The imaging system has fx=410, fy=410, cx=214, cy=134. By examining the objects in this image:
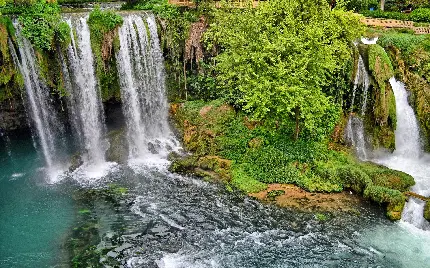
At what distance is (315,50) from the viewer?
24.1 metres

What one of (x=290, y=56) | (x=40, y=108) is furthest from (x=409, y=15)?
(x=40, y=108)

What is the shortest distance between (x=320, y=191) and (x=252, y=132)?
20.4 ft

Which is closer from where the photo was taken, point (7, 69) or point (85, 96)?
point (7, 69)

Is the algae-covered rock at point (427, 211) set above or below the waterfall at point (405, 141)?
below

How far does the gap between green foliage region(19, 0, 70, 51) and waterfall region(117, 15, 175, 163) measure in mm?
4187

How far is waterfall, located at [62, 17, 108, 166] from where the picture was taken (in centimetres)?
→ 2783

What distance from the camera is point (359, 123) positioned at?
28656 millimetres

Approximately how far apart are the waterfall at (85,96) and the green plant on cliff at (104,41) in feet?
1.34

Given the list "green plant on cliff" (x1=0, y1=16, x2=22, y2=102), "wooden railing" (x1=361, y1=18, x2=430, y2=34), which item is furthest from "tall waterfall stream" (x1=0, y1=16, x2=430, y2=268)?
"wooden railing" (x1=361, y1=18, x2=430, y2=34)

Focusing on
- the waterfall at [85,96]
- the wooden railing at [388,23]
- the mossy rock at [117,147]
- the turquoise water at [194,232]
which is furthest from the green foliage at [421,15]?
the waterfall at [85,96]

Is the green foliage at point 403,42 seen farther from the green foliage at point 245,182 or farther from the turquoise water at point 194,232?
the green foliage at point 245,182

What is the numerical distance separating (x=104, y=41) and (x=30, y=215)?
12785 mm

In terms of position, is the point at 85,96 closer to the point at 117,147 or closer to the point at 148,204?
the point at 117,147

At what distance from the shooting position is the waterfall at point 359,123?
92.4 feet
